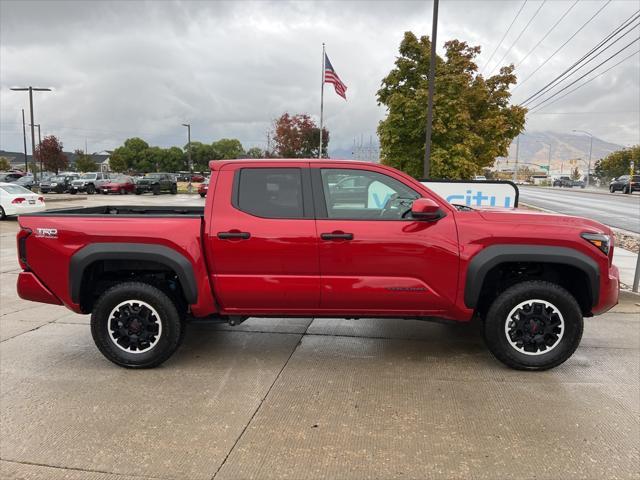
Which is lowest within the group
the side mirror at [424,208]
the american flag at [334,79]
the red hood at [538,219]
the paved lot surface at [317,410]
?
the paved lot surface at [317,410]

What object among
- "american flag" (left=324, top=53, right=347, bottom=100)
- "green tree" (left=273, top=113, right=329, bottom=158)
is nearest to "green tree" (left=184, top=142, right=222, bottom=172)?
"green tree" (left=273, top=113, right=329, bottom=158)

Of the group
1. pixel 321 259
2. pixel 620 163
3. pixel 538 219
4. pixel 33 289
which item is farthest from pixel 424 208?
pixel 620 163

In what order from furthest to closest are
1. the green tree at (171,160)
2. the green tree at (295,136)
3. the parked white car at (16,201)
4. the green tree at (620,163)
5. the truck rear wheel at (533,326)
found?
the green tree at (171,160)
the green tree at (620,163)
the green tree at (295,136)
the parked white car at (16,201)
the truck rear wheel at (533,326)

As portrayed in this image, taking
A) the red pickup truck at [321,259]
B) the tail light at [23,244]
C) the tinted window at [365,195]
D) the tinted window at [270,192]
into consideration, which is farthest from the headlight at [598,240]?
the tail light at [23,244]

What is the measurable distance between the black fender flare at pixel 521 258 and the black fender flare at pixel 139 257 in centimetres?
228

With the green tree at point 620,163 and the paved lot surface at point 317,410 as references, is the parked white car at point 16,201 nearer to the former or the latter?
the paved lot surface at point 317,410

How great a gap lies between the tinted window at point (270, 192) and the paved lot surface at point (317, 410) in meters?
1.38

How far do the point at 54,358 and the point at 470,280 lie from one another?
3.80 meters

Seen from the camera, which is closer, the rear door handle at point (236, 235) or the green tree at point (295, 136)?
the rear door handle at point (236, 235)

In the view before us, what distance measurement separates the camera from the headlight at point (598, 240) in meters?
3.85

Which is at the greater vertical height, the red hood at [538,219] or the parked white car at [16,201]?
the red hood at [538,219]

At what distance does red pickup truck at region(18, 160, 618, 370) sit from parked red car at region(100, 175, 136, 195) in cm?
3208

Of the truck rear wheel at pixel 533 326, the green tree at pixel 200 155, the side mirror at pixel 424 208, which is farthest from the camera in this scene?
the green tree at pixel 200 155

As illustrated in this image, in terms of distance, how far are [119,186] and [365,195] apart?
109 feet
